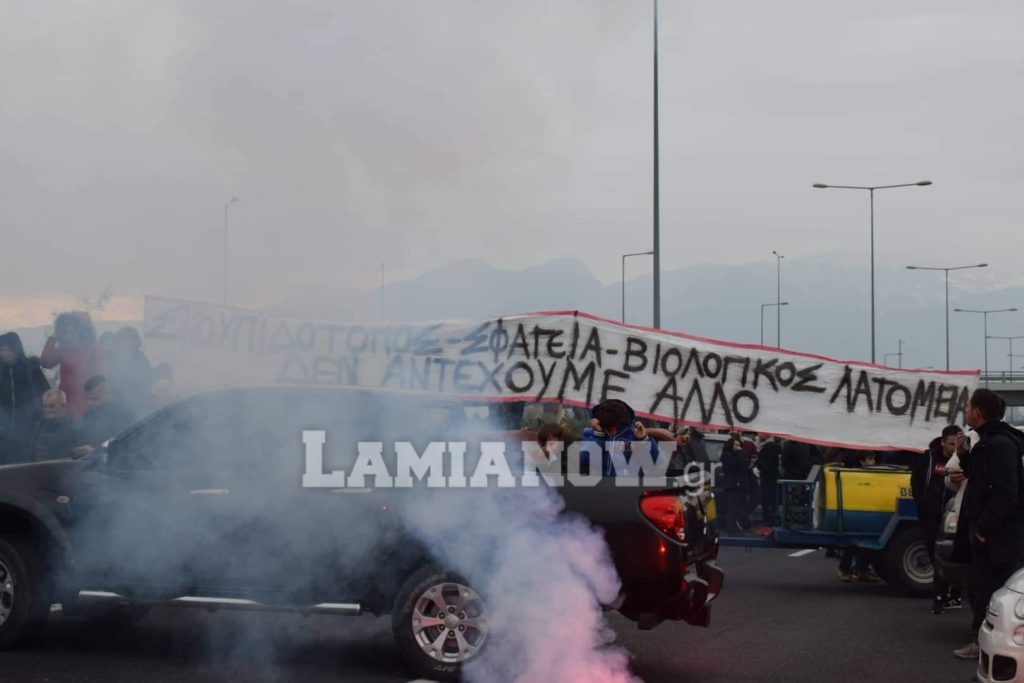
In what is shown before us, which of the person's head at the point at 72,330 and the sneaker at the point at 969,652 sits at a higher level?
the person's head at the point at 72,330

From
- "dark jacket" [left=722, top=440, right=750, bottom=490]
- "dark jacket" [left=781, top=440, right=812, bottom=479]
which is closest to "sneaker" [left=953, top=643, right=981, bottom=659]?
"dark jacket" [left=781, top=440, right=812, bottom=479]

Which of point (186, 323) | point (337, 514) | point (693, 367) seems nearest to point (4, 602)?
point (337, 514)

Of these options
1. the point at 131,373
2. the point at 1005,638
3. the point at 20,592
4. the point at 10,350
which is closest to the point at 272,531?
the point at 20,592

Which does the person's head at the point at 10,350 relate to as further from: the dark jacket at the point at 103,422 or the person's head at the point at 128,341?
the dark jacket at the point at 103,422

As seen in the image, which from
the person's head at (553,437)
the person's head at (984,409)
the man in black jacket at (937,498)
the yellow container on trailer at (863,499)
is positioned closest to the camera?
the person's head at (984,409)

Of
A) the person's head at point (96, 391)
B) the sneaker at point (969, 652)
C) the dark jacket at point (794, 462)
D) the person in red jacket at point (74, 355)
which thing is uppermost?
the person in red jacket at point (74, 355)

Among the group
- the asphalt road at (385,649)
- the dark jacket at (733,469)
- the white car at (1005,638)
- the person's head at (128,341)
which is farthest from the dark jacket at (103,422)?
the dark jacket at (733,469)

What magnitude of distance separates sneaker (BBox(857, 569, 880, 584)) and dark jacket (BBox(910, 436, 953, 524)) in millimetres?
1944

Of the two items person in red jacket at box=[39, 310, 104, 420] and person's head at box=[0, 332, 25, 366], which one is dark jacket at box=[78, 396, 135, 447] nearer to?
person in red jacket at box=[39, 310, 104, 420]

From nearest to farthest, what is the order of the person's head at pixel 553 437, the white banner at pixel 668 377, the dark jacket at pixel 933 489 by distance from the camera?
the person's head at pixel 553 437
the dark jacket at pixel 933 489
the white banner at pixel 668 377

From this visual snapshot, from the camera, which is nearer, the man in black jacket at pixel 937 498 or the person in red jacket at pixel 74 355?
the person in red jacket at pixel 74 355

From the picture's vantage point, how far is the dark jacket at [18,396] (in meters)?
11.0

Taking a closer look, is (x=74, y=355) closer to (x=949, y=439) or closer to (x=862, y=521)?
(x=949, y=439)

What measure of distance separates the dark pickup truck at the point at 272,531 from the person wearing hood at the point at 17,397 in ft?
10.5
